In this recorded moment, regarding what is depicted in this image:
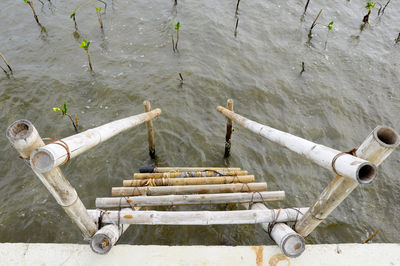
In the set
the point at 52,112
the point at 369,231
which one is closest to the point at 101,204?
the point at 52,112

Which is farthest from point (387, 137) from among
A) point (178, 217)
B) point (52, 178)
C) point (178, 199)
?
point (52, 178)

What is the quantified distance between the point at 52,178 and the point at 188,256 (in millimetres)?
2060

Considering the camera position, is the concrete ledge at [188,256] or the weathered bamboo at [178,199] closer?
the concrete ledge at [188,256]

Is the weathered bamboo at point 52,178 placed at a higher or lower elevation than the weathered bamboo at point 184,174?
higher

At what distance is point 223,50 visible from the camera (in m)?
10.5

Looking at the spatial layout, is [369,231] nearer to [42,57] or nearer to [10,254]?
[10,254]

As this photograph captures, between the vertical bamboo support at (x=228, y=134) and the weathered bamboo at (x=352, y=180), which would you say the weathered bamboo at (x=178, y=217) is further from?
the vertical bamboo support at (x=228, y=134)

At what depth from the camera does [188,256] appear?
3.39 metres

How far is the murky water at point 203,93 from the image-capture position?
19.3 feet

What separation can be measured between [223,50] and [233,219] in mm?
8455

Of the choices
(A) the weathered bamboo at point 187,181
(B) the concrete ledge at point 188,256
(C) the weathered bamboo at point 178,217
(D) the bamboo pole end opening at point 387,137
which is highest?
(D) the bamboo pole end opening at point 387,137

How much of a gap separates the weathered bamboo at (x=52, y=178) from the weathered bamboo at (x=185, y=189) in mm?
1112

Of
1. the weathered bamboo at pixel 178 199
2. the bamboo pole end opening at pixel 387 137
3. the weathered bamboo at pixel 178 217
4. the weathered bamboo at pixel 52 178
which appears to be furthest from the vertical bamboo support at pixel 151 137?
the bamboo pole end opening at pixel 387 137

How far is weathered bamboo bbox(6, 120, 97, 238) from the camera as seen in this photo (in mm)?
2158
